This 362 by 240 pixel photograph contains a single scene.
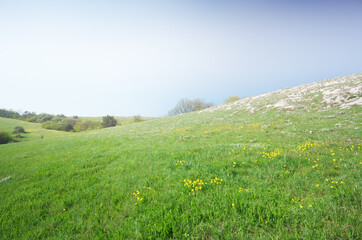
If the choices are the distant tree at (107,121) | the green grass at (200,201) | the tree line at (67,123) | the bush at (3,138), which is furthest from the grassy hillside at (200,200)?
the tree line at (67,123)

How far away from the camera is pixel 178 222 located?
3277mm

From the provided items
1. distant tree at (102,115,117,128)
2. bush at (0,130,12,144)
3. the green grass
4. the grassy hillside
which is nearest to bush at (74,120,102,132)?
distant tree at (102,115,117,128)

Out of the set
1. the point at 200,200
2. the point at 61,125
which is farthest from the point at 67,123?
the point at 200,200

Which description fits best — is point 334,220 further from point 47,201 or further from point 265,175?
→ point 47,201

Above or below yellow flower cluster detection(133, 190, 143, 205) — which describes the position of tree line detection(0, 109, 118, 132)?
above

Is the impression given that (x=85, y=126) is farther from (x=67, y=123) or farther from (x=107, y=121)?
(x=107, y=121)

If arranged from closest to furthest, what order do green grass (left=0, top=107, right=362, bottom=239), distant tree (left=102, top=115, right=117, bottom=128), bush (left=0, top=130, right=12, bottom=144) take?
green grass (left=0, top=107, right=362, bottom=239)
bush (left=0, top=130, right=12, bottom=144)
distant tree (left=102, top=115, right=117, bottom=128)

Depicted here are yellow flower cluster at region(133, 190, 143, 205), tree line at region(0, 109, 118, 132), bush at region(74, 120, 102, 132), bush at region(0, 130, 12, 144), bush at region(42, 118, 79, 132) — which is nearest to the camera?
→ yellow flower cluster at region(133, 190, 143, 205)

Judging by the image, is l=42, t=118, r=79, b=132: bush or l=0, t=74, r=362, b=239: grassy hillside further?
l=42, t=118, r=79, b=132: bush

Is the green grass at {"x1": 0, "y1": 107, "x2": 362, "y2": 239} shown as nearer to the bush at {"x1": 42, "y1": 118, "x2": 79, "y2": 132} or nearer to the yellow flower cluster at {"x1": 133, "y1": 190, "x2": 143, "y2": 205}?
the yellow flower cluster at {"x1": 133, "y1": 190, "x2": 143, "y2": 205}

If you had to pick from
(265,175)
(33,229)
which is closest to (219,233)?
(265,175)

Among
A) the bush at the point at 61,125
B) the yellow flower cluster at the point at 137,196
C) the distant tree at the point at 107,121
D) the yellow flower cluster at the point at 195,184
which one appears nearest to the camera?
the yellow flower cluster at the point at 137,196

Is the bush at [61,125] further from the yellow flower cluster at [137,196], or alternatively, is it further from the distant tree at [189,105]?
the yellow flower cluster at [137,196]

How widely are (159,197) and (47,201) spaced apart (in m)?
3.98
